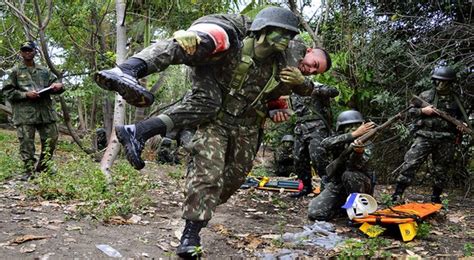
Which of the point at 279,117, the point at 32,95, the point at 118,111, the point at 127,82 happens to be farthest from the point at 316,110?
the point at 127,82

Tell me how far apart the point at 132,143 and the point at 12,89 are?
4.17 meters

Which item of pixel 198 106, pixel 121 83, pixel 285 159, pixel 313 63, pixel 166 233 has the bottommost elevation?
pixel 285 159

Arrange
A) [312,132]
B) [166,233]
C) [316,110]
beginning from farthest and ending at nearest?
1. [316,110]
2. [312,132]
3. [166,233]

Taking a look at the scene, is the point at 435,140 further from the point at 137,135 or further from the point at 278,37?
the point at 137,135

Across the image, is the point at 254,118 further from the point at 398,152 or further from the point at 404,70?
the point at 398,152

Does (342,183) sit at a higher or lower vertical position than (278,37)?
lower

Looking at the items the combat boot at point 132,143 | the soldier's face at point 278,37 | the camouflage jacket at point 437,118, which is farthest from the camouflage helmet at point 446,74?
the combat boot at point 132,143

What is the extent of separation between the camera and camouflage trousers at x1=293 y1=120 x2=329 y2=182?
6688 millimetres

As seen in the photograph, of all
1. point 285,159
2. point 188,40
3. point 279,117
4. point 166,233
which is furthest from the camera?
point 285,159

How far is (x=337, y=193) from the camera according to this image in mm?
5430

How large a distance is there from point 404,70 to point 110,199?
5742 millimetres

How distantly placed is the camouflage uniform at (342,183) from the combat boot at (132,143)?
2.78 metres

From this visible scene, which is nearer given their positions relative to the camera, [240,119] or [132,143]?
[132,143]

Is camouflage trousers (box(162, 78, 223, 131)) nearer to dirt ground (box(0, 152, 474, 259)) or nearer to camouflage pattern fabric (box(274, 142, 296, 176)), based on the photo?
dirt ground (box(0, 152, 474, 259))
